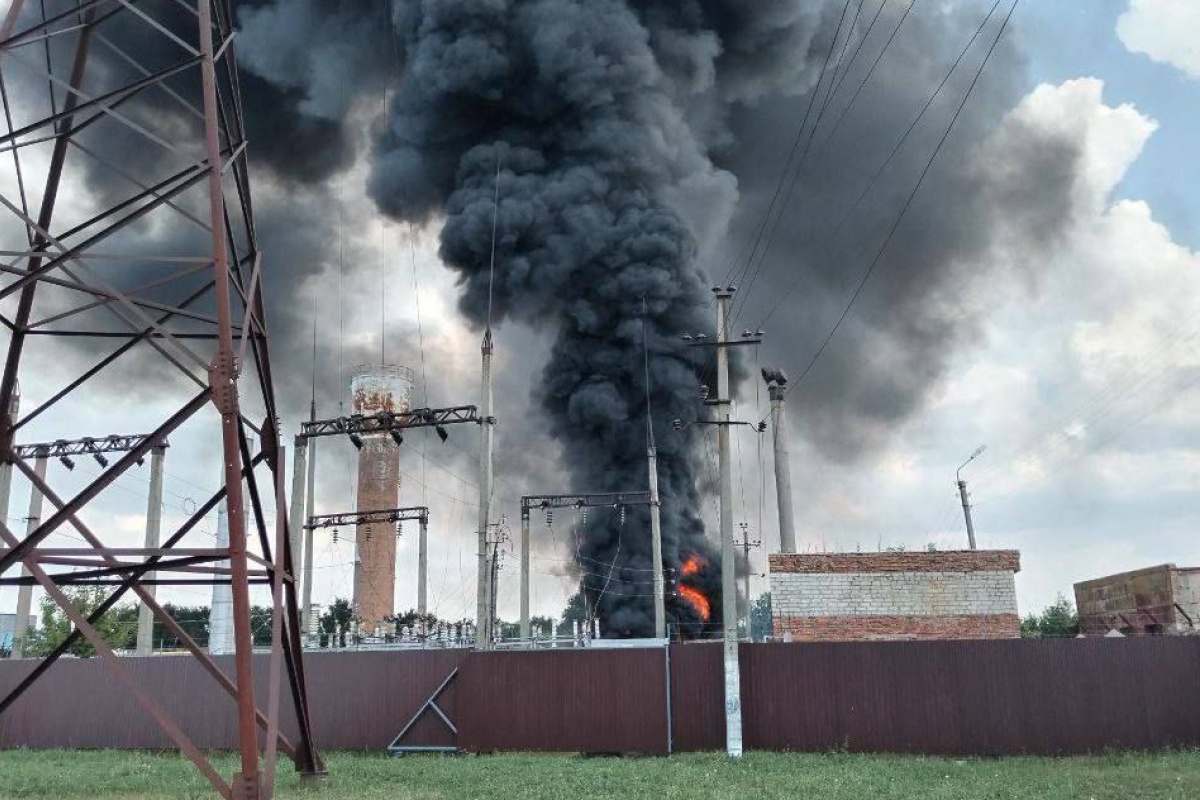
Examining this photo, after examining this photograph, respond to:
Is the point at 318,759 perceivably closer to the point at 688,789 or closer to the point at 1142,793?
the point at 688,789

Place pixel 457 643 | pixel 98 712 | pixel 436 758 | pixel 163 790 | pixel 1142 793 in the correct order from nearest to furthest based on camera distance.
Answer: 1. pixel 1142 793
2. pixel 163 790
3. pixel 436 758
4. pixel 98 712
5. pixel 457 643

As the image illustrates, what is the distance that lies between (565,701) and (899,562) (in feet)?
27.5

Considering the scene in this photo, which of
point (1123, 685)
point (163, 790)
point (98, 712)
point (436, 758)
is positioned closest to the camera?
point (163, 790)

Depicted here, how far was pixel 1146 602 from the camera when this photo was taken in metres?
23.6

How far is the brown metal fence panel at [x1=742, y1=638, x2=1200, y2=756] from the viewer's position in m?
16.9

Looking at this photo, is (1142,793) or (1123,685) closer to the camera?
(1142,793)

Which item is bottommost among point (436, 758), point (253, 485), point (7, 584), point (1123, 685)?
point (436, 758)

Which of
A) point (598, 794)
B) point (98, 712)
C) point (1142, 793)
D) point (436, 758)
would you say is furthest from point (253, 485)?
point (98, 712)

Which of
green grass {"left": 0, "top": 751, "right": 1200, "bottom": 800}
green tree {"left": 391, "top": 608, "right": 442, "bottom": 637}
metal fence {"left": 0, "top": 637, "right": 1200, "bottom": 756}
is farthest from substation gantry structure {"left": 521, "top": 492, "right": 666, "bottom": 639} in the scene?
green grass {"left": 0, "top": 751, "right": 1200, "bottom": 800}

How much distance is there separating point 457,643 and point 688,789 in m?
16.9

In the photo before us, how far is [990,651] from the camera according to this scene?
17.4 m

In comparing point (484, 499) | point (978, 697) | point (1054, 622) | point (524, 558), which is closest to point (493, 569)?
point (524, 558)

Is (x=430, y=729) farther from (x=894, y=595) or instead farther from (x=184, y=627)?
(x=184, y=627)

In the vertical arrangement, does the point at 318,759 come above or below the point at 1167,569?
below
